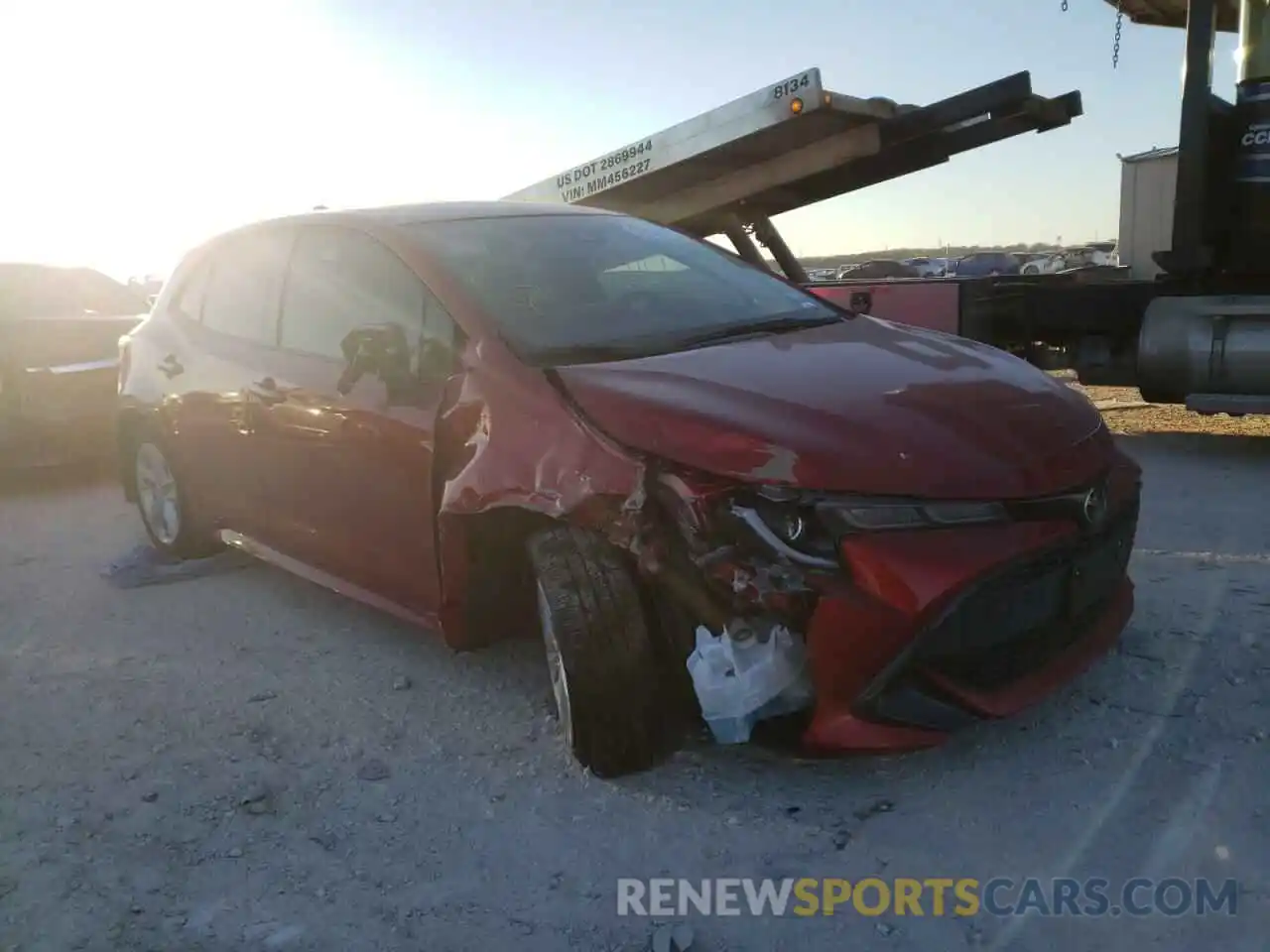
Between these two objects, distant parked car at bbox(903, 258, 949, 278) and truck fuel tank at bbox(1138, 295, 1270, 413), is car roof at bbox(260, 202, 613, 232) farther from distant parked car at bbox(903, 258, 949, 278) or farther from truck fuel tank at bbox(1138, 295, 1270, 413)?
distant parked car at bbox(903, 258, 949, 278)

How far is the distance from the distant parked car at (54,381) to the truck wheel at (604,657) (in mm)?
4979

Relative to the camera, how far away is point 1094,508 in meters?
2.87

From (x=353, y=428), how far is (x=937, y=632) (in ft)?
6.38

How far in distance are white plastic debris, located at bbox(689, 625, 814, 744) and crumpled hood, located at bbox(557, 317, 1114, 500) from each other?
0.41m

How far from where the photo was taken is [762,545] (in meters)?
2.56

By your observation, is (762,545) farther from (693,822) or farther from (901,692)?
(693,822)

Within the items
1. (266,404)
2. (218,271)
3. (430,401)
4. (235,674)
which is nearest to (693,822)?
(430,401)

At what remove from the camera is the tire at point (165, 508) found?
486cm

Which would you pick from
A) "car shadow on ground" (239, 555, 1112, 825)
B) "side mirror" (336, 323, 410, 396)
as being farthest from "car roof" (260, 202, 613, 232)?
"car shadow on ground" (239, 555, 1112, 825)

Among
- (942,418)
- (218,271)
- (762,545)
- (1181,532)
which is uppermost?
(218,271)

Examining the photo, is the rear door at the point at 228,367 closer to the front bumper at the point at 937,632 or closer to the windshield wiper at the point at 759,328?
the windshield wiper at the point at 759,328

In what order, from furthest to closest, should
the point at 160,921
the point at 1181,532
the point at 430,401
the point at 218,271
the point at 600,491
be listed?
1. the point at 1181,532
2. the point at 218,271
3. the point at 430,401
4. the point at 600,491
5. the point at 160,921

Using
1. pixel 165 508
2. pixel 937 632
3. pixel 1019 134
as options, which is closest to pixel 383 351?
pixel 937 632

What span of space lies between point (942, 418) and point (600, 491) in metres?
0.89
